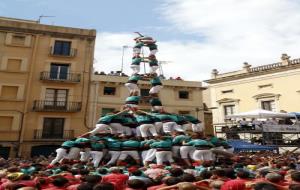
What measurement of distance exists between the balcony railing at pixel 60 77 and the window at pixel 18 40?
3.67 meters

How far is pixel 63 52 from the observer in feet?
98.9

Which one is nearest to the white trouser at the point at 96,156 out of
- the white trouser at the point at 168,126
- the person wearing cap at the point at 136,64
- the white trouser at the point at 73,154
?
the white trouser at the point at 73,154

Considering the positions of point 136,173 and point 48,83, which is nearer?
point 136,173

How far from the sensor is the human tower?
38.2ft

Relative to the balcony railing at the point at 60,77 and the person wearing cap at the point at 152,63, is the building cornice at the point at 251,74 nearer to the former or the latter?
the balcony railing at the point at 60,77

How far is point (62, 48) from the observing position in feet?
99.1

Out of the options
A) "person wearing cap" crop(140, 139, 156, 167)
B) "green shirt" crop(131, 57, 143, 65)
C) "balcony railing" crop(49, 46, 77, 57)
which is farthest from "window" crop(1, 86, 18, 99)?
"person wearing cap" crop(140, 139, 156, 167)

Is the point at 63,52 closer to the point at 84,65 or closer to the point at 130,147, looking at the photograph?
the point at 84,65

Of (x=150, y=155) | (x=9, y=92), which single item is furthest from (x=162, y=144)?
(x=9, y=92)

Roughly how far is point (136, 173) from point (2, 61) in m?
25.5

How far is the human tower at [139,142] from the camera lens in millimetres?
11656

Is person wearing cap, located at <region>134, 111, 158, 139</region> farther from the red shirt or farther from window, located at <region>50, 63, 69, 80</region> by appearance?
window, located at <region>50, 63, 69, 80</region>

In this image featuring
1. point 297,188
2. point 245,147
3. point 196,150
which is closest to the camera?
point 297,188

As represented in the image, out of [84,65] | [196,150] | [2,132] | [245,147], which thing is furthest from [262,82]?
[2,132]
